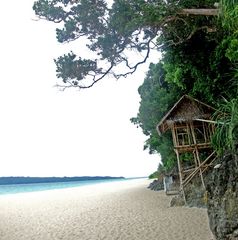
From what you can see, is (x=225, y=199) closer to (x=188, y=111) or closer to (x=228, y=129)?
(x=228, y=129)

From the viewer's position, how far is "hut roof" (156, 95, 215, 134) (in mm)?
14727

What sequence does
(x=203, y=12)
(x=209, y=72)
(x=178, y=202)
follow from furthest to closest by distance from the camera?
(x=178, y=202) < (x=209, y=72) < (x=203, y=12)

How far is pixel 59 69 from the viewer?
43.7 feet

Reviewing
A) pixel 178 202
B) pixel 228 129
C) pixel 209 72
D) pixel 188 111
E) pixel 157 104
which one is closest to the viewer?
pixel 228 129

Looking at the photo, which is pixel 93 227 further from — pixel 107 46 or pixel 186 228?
pixel 107 46

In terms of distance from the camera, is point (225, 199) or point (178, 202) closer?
point (225, 199)

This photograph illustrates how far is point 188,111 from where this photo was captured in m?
14.9

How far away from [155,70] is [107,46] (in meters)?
10.5

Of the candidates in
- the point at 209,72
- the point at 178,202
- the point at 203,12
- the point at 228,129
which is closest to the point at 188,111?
the point at 209,72

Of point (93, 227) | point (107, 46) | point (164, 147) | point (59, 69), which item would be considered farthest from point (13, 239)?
point (164, 147)

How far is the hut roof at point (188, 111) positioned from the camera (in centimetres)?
1473

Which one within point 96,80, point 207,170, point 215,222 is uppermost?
point 96,80

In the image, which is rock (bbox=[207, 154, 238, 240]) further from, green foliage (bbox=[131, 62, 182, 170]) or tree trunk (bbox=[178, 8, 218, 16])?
green foliage (bbox=[131, 62, 182, 170])

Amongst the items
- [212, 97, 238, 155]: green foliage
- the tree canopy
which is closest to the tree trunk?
the tree canopy
